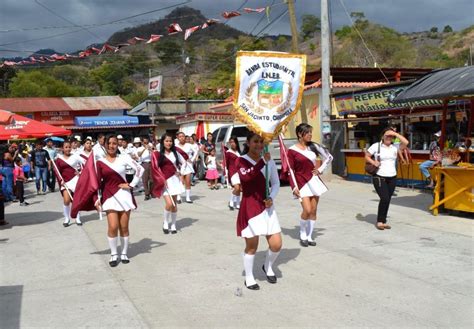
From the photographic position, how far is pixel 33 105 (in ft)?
144

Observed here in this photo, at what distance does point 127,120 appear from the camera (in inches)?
1570

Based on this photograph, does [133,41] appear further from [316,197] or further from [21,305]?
[21,305]

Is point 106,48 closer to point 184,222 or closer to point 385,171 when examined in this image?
point 184,222

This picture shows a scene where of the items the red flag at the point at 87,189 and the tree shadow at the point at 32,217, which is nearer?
the red flag at the point at 87,189

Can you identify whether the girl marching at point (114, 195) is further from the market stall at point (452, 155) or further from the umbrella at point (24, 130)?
the market stall at point (452, 155)

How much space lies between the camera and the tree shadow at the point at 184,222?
983 centimetres

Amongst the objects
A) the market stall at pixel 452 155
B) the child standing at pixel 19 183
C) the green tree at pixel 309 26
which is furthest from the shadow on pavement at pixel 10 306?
the green tree at pixel 309 26

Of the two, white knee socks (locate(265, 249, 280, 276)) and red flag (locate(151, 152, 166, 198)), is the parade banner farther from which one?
red flag (locate(151, 152, 166, 198))

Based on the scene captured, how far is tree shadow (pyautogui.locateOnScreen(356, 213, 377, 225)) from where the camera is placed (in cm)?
948

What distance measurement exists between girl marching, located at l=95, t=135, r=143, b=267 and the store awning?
5846 millimetres

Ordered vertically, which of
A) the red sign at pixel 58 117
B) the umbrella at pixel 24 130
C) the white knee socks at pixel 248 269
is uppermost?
the red sign at pixel 58 117

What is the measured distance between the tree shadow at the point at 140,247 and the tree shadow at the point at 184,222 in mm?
1143

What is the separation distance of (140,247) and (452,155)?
242 inches

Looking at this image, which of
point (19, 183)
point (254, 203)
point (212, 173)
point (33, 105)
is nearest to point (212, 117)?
point (212, 173)
